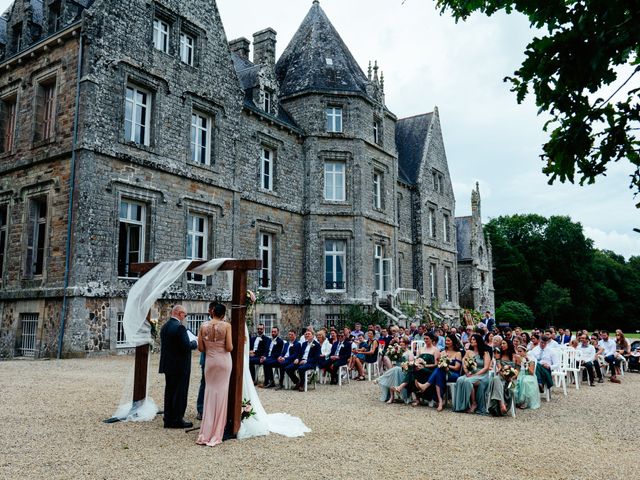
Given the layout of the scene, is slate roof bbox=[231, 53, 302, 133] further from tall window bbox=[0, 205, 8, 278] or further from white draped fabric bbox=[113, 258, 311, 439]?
white draped fabric bbox=[113, 258, 311, 439]

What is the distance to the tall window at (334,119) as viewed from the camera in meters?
24.7

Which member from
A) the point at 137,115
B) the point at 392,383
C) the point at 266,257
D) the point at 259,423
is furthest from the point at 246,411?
the point at 266,257

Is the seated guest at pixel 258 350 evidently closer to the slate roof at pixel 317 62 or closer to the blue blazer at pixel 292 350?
the blue blazer at pixel 292 350

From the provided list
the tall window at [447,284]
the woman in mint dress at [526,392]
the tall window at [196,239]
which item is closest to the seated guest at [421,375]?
the woman in mint dress at [526,392]

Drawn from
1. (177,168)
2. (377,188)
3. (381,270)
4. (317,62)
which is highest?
(317,62)

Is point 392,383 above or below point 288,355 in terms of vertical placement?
below

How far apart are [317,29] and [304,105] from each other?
496cm

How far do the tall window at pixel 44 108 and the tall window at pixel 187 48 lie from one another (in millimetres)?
4543

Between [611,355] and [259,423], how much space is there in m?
12.1

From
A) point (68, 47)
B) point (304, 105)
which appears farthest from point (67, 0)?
point (304, 105)

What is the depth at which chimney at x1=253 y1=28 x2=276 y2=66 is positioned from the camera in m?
24.4

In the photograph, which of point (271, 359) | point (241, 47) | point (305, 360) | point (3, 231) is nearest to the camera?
point (305, 360)

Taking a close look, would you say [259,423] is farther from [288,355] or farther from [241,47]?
[241,47]

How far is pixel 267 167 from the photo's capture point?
22812 millimetres
